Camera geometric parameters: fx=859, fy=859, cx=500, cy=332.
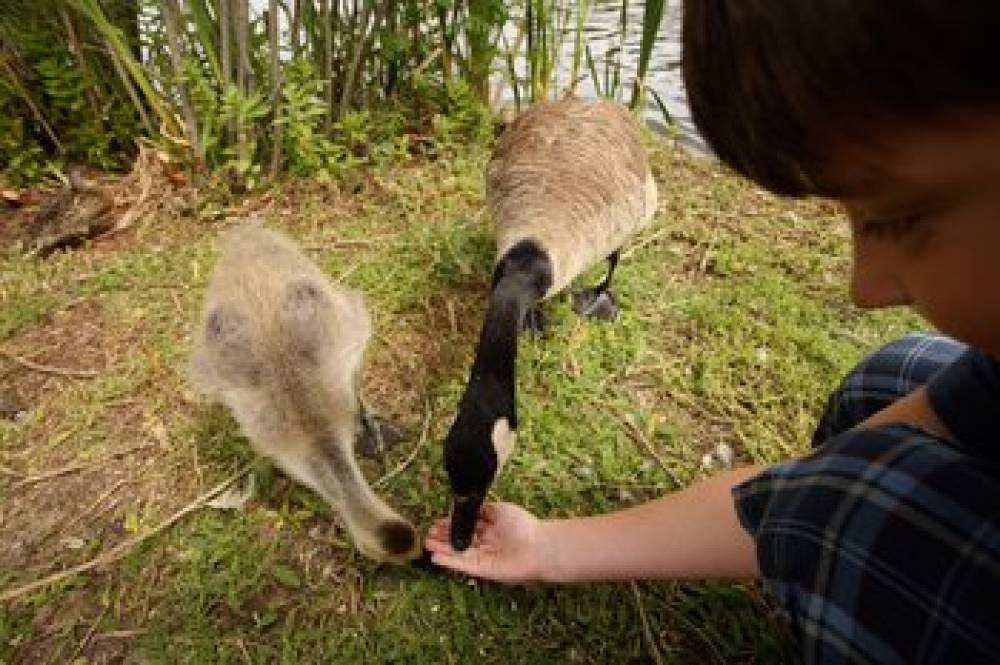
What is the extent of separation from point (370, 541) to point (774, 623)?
0.72 meters

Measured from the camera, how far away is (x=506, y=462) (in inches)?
71.7

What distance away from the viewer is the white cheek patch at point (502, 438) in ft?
4.83

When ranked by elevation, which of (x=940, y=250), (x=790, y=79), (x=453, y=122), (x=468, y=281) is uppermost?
(x=790, y=79)

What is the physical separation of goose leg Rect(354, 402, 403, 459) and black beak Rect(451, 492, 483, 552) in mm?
451

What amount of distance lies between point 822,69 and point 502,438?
1.08 meters

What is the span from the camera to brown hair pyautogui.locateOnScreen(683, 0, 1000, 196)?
1.60 feet

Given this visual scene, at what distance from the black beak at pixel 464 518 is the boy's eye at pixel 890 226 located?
0.88 meters

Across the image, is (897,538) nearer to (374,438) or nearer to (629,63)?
(374,438)

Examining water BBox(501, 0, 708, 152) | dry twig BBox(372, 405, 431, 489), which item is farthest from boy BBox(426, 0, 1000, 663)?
water BBox(501, 0, 708, 152)

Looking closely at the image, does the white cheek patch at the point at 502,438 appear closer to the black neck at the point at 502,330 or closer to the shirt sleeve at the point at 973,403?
the black neck at the point at 502,330

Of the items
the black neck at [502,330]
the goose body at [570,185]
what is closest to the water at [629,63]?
the goose body at [570,185]

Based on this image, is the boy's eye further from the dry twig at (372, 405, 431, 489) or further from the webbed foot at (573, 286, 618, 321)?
the webbed foot at (573, 286, 618, 321)

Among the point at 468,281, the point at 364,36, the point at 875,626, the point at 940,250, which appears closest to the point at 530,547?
the point at 875,626

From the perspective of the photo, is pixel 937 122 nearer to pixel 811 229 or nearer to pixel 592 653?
pixel 592 653
